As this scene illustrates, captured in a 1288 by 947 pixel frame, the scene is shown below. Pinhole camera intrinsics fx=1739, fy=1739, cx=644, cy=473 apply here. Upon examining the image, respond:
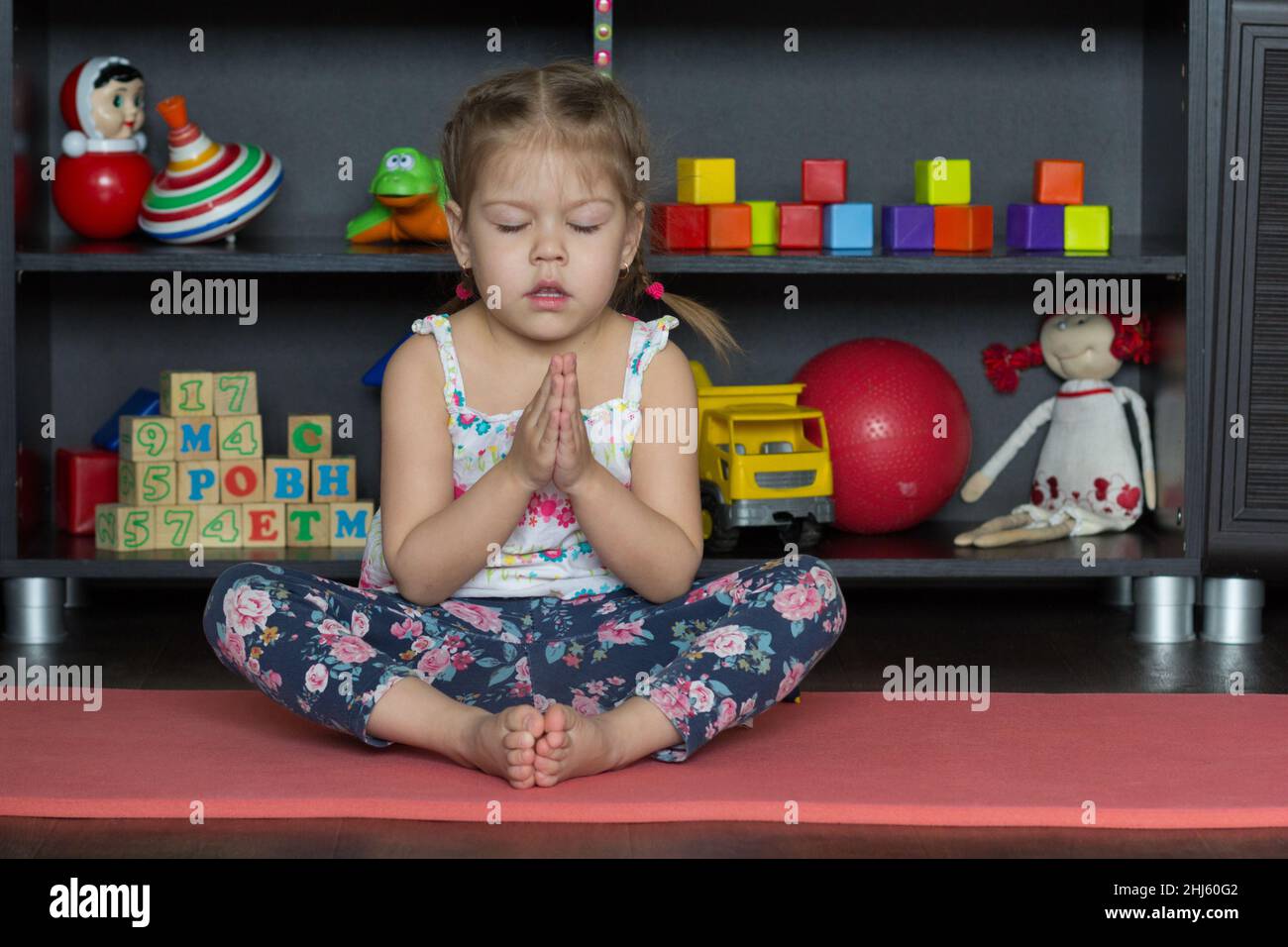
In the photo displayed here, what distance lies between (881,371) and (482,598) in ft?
2.56

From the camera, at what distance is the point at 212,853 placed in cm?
128

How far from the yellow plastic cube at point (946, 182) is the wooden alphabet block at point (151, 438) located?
3.37 feet

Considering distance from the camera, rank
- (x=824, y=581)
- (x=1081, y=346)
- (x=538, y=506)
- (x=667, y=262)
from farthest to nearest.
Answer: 1. (x=1081, y=346)
2. (x=667, y=262)
3. (x=538, y=506)
4. (x=824, y=581)

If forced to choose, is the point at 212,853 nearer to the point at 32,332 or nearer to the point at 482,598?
the point at 482,598

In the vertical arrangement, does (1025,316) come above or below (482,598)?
above

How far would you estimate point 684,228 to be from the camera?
223cm

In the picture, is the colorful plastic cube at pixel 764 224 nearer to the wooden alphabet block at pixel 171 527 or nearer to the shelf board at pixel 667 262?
the shelf board at pixel 667 262

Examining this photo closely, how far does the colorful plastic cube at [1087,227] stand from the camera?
2.23m

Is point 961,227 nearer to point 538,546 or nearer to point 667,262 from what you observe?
point 667,262

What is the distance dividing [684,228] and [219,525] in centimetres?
70

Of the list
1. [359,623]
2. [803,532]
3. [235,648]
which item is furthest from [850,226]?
[235,648]

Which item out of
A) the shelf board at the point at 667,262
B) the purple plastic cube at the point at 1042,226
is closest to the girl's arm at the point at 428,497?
the shelf board at the point at 667,262
